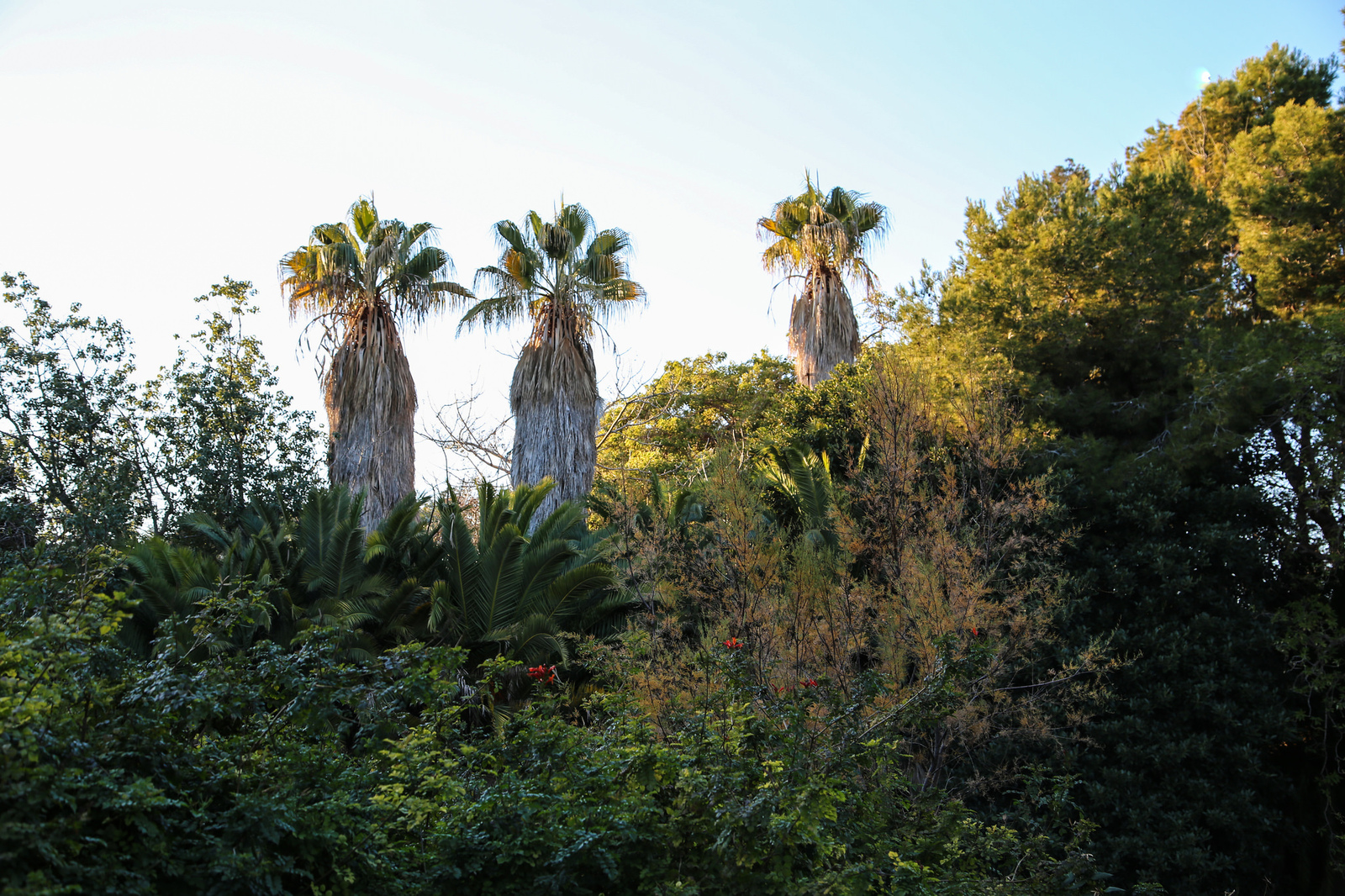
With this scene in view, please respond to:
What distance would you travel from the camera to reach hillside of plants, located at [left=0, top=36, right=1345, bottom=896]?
355 cm

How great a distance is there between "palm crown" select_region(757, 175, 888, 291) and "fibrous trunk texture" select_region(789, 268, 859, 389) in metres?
0.33

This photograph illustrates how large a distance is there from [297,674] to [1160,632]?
10704 mm

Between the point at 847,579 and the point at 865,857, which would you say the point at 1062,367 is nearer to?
the point at 847,579

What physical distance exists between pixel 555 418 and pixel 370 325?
3.47 metres

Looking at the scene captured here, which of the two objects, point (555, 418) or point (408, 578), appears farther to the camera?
point (555, 418)

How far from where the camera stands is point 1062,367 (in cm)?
1298

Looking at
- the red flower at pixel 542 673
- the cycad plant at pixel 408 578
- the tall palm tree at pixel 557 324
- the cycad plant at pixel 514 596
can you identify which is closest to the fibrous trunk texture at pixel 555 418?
the tall palm tree at pixel 557 324

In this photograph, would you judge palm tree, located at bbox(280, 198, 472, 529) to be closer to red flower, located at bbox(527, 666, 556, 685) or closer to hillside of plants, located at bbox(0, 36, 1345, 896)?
hillside of plants, located at bbox(0, 36, 1345, 896)

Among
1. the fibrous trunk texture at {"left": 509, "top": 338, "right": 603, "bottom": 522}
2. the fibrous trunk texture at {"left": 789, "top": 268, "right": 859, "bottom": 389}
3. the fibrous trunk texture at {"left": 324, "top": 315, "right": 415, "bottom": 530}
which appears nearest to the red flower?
the fibrous trunk texture at {"left": 509, "top": 338, "right": 603, "bottom": 522}

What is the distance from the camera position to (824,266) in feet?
59.4

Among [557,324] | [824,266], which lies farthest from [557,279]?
[824,266]

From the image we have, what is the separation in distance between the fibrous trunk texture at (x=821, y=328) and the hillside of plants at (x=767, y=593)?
11 centimetres

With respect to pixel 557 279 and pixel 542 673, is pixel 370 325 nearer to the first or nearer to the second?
pixel 557 279

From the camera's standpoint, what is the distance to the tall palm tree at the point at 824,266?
696 inches
